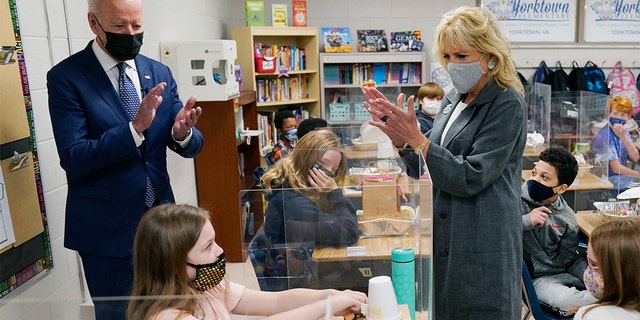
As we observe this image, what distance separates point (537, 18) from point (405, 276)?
625 cm

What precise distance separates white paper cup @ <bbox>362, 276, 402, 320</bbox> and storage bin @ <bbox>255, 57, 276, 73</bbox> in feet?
14.5

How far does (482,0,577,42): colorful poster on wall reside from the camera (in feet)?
22.9

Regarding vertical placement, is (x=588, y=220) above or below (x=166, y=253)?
below

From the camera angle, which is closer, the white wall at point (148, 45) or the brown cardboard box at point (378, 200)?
the brown cardboard box at point (378, 200)

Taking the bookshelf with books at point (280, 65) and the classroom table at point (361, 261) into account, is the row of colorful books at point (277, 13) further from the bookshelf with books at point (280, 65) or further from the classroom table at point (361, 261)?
the classroom table at point (361, 261)

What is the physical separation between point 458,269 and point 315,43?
4.61 m

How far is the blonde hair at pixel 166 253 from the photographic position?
1.42 meters

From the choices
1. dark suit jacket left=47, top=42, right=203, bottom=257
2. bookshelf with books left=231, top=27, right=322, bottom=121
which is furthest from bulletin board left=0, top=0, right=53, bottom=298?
bookshelf with books left=231, top=27, right=322, bottom=121

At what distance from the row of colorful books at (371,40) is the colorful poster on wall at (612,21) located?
86.5 inches

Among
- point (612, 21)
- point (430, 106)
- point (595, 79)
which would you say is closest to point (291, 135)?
point (430, 106)

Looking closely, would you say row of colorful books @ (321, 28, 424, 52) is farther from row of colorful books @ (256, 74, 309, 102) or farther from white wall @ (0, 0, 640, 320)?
row of colorful books @ (256, 74, 309, 102)

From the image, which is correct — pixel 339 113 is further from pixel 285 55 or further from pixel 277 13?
pixel 277 13

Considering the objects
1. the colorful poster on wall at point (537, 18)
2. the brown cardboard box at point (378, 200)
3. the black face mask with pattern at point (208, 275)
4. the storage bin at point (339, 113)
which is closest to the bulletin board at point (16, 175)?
the black face mask with pattern at point (208, 275)

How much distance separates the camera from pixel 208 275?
4.87 ft
